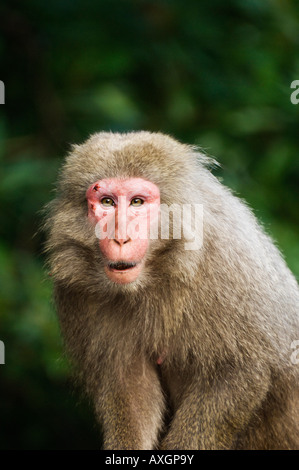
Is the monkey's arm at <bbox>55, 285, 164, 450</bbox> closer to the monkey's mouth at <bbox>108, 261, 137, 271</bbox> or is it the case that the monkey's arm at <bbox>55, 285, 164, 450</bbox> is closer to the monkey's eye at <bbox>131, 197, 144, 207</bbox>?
the monkey's mouth at <bbox>108, 261, 137, 271</bbox>

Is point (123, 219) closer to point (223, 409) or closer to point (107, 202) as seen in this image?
point (107, 202)

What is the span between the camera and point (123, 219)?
4648mm

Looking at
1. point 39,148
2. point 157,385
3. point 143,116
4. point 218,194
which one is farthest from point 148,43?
point 157,385

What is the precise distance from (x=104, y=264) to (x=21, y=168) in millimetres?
3383

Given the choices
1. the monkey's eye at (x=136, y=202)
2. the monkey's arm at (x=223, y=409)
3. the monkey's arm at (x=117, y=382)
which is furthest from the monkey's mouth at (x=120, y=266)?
the monkey's arm at (x=223, y=409)

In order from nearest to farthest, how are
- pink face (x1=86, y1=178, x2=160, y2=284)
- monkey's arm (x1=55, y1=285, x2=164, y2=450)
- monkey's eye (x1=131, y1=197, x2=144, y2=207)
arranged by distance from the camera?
pink face (x1=86, y1=178, x2=160, y2=284) → monkey's eye (x1=131, y1=197, x2=144, y2=207) → monkey's arm (x1=55, y1=285, x2=164, y2=450)

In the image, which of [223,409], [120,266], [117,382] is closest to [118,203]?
[120,266]

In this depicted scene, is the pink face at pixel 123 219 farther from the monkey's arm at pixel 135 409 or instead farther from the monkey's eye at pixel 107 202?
the monkey's arm at pixel 135 409

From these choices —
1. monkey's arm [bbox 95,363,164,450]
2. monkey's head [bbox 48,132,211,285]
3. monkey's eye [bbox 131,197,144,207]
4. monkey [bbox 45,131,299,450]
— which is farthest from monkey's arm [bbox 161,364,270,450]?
monkey's eye [bbox 131,197,144,207]

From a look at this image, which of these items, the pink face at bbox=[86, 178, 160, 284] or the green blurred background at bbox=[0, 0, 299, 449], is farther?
the green blurred background at bbox=[0, 0, 299, 449]

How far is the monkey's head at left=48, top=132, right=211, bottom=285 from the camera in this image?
15.5 feet

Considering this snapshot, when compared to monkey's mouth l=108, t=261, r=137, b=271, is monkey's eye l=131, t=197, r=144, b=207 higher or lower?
higher
